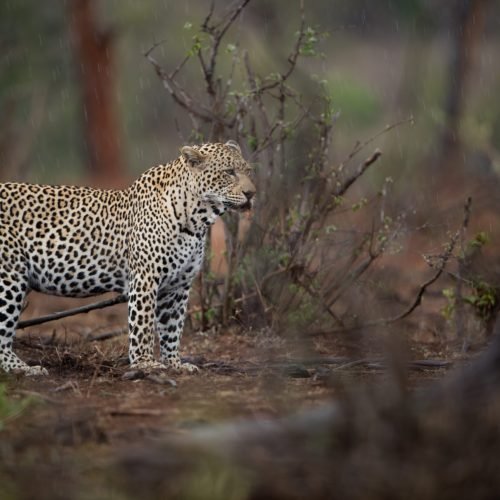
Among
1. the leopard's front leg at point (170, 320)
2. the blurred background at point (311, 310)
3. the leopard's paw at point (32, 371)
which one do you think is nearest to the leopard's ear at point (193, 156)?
the leopard's front leg at point (170, 320)

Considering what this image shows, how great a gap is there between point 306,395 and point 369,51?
3725cm

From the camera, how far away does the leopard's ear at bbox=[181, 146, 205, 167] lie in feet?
27.8

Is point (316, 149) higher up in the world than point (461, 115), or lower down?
lower down

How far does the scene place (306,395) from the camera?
7.05m

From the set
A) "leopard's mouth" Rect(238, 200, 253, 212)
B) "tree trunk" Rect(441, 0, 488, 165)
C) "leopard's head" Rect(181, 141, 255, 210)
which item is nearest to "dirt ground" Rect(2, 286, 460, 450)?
"leopard's mouth" Rect(238, 200, 253, 212)

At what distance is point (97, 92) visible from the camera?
1025 inches

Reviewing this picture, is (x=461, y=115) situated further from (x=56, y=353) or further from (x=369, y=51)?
(x=369, y=51)

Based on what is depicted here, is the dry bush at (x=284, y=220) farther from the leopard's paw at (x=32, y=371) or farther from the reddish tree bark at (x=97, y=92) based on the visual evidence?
the reddish tree bark at (x=97, y=92)

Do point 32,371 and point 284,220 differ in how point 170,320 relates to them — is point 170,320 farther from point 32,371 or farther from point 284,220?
point 284,220

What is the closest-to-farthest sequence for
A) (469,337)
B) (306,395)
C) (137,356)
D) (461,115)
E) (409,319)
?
1. (306,395)
2. (137,356)
3. (469,337)
4. (409,319)
5. (461,115)

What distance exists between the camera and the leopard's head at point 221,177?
837cm

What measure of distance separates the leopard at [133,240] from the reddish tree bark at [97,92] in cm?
1674

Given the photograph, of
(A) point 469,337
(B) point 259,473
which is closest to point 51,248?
(A) point 469,337

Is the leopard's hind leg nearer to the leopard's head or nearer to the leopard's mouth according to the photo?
the leopard's head
